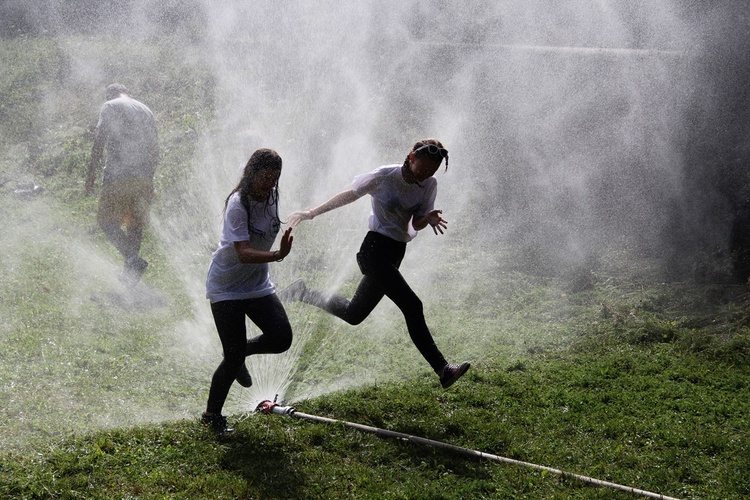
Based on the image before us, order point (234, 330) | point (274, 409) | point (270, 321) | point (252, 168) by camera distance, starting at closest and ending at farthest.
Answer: point (252, 168)
point (234, 330)
point (270, 321)
point (274, 409)

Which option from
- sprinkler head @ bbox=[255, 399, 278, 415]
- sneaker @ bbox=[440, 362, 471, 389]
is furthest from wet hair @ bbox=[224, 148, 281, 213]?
sneaker @ bbox=[440, 362, 471, 389]

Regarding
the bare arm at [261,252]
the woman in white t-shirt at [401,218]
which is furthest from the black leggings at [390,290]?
the bare arm at [261,252]

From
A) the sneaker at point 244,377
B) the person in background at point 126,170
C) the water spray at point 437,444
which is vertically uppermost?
the person in background at point 126,170

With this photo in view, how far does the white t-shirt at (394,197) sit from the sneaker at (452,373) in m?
1.11

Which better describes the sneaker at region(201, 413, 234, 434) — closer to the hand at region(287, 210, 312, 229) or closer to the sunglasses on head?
the hand at region(287, 210, 312, 229)

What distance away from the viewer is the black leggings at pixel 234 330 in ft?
17.8

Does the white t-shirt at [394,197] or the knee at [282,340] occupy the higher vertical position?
the white t-shirt at [394,197]

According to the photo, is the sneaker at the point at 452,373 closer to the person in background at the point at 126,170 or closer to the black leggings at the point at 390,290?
the black leggings at the point at 390,290

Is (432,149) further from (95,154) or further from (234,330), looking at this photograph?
(95,154)

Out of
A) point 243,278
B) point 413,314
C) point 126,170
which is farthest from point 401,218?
point 126,170

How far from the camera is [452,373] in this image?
19.0 feet

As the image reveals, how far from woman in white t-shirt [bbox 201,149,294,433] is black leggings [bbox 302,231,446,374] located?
90 cm

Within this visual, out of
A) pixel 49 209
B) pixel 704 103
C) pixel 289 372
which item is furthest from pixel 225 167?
pixel 704 103

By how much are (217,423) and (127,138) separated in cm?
494
